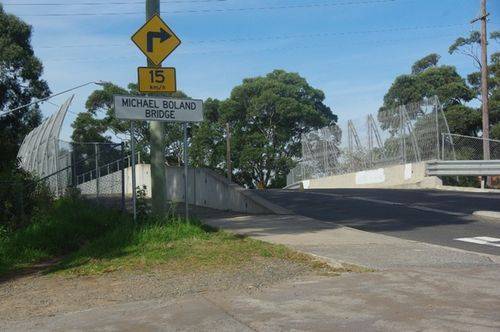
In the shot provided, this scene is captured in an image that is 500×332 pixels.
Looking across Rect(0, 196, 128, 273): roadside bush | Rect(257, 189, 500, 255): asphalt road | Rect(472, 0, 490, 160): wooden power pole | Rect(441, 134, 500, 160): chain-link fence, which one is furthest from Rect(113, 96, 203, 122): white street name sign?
Rect(472, 0, 490, 160): wooden power pole

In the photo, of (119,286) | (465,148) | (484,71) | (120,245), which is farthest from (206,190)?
(484,71)

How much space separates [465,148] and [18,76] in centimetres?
2521

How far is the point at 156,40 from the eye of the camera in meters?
10.3

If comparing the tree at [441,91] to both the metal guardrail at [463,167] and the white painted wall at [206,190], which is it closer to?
the metal guardrail at [463,167]

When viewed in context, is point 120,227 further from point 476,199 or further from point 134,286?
point 476,199

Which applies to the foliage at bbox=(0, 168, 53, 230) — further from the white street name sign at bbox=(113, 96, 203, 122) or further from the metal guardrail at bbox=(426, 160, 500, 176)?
the metal guardrail at bbox=(426, 160, 500, 176)

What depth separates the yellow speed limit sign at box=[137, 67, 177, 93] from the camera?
1023 centimetres

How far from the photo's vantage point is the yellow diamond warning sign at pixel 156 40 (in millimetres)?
10234

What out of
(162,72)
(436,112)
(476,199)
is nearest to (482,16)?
(436,112)

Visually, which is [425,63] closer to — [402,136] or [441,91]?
[441,91]

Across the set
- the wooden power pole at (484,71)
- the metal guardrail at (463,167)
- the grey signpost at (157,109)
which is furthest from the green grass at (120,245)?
the wooden power pole at (484,71)

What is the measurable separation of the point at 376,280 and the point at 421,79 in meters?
42.4

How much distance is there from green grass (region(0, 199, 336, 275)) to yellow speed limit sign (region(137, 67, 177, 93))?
223 centimetres

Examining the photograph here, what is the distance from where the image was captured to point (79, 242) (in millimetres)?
10648
